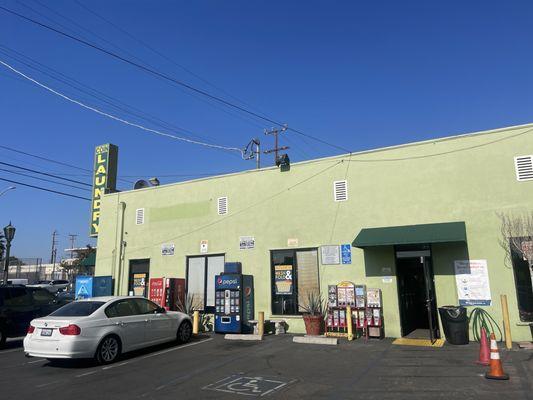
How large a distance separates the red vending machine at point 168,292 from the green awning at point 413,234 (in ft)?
23.8

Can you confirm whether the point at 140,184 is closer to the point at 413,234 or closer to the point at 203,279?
the point at 203,279

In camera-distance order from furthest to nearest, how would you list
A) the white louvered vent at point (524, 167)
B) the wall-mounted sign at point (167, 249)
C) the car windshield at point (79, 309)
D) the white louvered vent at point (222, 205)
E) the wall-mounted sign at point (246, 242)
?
the wall-mounted sign at point (167, 249) < the white louvered vent at point (222, 205) < the wall-mounted sign at point (246, 242) < the white louvered vent at point (524, 167) < the car windshield at point (79, 309)

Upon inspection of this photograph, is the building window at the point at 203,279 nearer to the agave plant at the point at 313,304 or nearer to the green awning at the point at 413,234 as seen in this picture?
the agave plant at the point at 313,304

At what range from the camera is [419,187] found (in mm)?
13164

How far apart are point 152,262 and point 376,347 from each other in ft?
33.3

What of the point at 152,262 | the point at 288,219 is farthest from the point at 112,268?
the point at 288,219

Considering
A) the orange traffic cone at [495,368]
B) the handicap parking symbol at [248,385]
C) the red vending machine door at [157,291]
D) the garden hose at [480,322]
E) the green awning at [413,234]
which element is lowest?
the handicap parking symbol at [248,385]

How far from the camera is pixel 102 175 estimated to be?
2286 centimetres

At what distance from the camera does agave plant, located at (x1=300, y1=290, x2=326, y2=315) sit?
13656mm

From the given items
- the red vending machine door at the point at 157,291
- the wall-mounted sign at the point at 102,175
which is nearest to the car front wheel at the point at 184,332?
the red vending machine door at the point at 157,291

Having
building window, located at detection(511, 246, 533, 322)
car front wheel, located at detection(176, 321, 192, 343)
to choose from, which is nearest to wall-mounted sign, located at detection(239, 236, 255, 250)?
car front wheel, located at detection(176, 321, 192, 343)

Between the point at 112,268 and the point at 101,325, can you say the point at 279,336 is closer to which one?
the point at 101,325

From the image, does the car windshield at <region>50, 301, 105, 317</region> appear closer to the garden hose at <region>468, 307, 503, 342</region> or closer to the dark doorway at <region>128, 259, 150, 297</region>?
the dark doorway at <region>128, 259, 150, 297</region>

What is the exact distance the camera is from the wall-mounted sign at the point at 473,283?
11945mm
